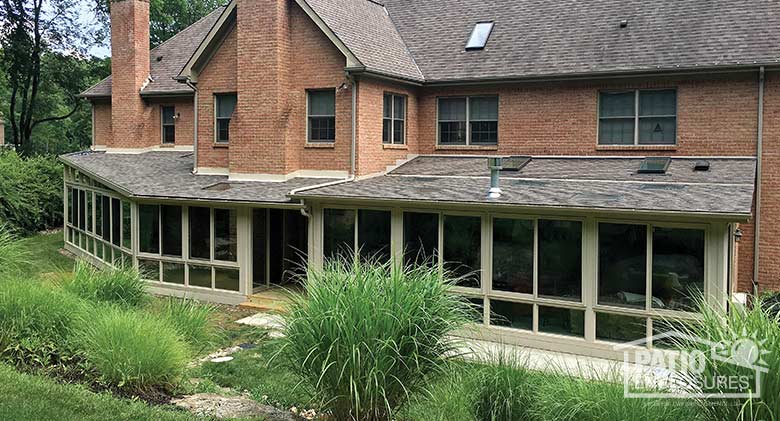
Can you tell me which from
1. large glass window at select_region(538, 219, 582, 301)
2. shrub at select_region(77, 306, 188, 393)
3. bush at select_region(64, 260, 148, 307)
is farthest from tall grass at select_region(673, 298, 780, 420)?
bush at select_region(64, 260, 148, 307)

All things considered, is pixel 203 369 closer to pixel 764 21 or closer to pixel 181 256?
pixel 181 256

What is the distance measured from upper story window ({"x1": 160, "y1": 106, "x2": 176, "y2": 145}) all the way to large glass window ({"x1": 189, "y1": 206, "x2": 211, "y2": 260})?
309 inches

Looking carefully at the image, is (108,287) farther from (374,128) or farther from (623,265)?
(623,265)

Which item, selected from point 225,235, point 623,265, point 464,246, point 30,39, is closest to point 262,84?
point 225,235

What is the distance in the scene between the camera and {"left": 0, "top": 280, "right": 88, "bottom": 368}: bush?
27.3 ft

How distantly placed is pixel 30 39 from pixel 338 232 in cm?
2504

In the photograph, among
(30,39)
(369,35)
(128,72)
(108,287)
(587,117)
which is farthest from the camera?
(30,39)

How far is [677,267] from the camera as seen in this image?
10.6 m

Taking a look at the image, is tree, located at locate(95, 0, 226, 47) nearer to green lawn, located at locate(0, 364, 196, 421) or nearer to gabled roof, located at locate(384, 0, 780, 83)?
gabled roof, located at locate(384, 0, 780, 83)

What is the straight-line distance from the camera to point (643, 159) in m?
14.9

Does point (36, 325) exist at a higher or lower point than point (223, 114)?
lower

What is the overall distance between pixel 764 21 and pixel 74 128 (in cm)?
4369

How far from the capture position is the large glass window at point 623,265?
10.8m

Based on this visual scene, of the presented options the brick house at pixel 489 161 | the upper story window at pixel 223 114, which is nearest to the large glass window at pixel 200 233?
the brick house at pixel 489 161
